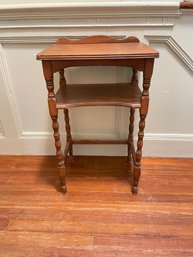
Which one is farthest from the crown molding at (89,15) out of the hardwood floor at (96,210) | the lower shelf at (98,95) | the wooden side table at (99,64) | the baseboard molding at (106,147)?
the hardwood floor at (96,210)

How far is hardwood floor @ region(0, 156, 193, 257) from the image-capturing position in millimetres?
1032

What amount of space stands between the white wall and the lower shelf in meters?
0.13

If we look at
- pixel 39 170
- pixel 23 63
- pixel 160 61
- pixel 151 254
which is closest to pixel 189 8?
pixel 160 61

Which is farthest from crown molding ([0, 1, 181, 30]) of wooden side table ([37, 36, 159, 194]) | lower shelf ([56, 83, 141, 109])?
lower shelf ([56, 83, 141, 109])

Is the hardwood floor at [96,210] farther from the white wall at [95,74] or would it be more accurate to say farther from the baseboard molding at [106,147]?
the white wall at [95,74]

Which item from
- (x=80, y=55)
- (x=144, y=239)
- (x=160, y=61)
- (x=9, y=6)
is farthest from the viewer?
(x=160, y=61)

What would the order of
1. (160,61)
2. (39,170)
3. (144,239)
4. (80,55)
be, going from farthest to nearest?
(39,170)
(160,61)
(144,239)
(80,55)

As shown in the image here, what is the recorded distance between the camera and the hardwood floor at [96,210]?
103 cm

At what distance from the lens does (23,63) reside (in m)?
1.36

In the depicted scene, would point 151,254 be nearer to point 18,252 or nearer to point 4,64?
point 18,252

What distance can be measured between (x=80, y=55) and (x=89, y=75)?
1.52 ft

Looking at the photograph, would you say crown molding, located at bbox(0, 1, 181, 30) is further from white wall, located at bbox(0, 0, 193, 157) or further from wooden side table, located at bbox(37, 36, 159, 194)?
wooden side table, located at bbox(37, 36, 159, 194)

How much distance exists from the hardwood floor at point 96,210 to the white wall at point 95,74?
17cm

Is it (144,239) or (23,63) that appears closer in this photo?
(144,239)
